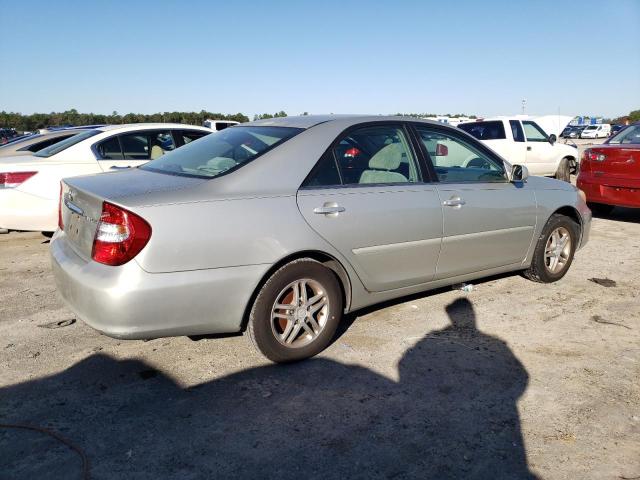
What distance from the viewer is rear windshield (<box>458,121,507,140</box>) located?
12.7 metres

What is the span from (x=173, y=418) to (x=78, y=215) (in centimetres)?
140

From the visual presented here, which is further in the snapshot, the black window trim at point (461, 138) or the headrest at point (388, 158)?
the black window trim at point (461, 138)

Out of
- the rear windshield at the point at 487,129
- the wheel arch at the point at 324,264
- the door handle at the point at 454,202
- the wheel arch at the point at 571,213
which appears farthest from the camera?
the rear windshield at the point at 487,129

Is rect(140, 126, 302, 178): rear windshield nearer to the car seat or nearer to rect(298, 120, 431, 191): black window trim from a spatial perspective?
rect(298, 120, 431, 191): black window trim

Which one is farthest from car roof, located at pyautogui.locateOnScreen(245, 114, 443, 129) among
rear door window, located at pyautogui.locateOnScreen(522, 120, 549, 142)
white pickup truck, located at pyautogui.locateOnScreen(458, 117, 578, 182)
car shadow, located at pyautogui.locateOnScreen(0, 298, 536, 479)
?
rear door window, located at pyautogui.locateOnScreen(522, 120, 549, 142)

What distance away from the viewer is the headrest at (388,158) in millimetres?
4047

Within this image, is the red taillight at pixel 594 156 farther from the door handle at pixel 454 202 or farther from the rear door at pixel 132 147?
the rear door at pixel 132 147

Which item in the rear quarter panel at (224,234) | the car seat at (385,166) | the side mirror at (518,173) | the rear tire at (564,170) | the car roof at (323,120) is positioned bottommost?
the rear tire at (564,170)

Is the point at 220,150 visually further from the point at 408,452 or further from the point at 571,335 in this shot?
the point at 571,335

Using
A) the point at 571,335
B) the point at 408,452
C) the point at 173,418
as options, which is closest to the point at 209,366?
the point at 173,418

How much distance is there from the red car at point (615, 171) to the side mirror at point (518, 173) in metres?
4.06

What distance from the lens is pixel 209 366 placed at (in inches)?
→ 139

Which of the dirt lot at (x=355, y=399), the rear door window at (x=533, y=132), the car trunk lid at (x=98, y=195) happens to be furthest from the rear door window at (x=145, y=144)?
the rear door window at (x=533, y=132)

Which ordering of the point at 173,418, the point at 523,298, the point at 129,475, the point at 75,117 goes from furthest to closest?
the point at 75,117, the point at 523,298, the point at 173,418, the point at 129,475
